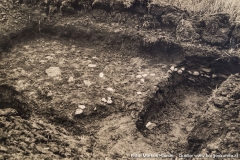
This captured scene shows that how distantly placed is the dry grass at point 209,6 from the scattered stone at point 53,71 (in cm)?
147

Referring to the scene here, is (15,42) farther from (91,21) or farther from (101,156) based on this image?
(101,156)

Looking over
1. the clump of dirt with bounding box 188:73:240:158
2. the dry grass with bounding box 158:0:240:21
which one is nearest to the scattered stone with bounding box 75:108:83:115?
the clump of dirt with bounding box 188:73:240:158

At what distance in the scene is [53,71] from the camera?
1.89m

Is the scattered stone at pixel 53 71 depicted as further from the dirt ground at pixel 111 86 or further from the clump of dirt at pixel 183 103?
the clump of dirt at pixel 183 103

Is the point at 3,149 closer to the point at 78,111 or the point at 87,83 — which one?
the point at 78,111

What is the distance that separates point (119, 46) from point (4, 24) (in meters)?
1.15

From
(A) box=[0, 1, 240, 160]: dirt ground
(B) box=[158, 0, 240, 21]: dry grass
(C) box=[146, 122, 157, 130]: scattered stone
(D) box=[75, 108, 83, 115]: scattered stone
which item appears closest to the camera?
(A) box=[0, 1, 240, 160]: dirt ground

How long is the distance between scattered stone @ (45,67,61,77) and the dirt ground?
13 mm

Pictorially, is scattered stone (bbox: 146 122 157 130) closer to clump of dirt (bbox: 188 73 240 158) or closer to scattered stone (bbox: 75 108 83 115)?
clump of dirt (bbox: 188 73 240 158)

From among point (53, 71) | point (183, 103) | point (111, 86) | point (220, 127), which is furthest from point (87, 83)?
point (220, 127)

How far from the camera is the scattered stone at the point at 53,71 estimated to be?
6.08 feet

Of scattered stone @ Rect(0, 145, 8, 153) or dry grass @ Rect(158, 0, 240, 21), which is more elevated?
dry grass @ Rect(158, 0, 240, 21)

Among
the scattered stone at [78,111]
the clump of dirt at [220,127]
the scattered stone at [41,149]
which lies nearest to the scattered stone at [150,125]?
the clump of dirt at [220,127]

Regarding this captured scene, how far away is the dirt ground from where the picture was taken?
1.37 meters
